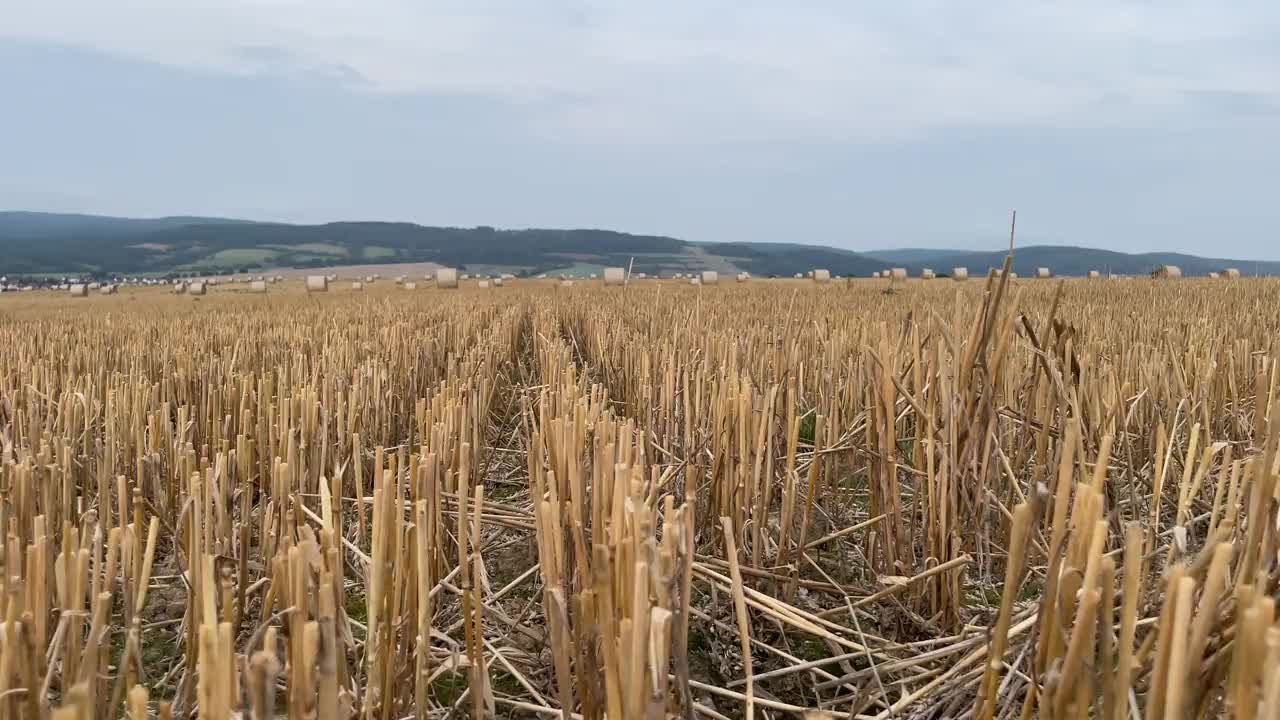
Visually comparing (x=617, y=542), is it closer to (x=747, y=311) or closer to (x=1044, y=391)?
(x=1044, y=391)

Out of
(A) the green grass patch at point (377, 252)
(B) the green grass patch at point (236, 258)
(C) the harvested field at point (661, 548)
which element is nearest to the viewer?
(C) the harvested field at point (661, 548)

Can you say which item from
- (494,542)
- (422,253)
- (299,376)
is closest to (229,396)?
(299,376)

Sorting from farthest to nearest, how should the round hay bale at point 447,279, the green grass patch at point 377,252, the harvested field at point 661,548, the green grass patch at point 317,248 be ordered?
the green grass patch at point 377,252 < the green grass patch at point 317,248 < the round hay bale at point 447,279 < the harvested field at point 661,548

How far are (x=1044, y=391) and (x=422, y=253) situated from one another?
131121mm

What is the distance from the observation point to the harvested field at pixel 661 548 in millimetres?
1037

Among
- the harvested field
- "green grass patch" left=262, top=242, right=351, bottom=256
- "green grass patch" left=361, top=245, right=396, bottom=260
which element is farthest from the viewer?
"green grass patch" left=361, top=245, right=396, bottom=260

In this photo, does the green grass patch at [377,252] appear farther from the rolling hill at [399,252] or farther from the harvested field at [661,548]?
the harvested field at [661,548]

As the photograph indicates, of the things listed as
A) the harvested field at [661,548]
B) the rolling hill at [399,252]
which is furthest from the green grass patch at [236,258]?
the harvested field at [661,548]

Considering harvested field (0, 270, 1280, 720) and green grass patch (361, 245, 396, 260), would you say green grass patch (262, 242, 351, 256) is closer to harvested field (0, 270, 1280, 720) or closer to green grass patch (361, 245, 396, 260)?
green grass patch (361, 245, 396, 260)

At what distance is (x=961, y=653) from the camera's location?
1.79 meters

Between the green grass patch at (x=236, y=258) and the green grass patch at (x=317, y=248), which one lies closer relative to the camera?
the green grass patch at (x=236, y=258)

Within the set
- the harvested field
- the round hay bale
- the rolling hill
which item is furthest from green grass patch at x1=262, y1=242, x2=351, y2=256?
the harvested field

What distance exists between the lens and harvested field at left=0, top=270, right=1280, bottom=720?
1.04 m

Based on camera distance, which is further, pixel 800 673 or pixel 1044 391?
pixel 1044 391
